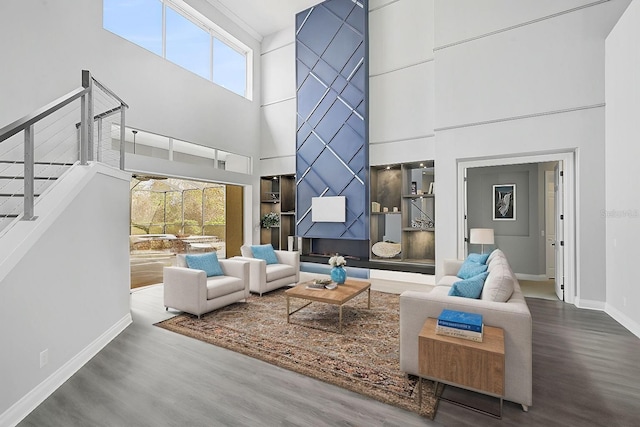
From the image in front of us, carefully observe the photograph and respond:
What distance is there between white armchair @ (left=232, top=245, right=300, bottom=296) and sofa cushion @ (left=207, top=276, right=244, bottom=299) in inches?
16.5

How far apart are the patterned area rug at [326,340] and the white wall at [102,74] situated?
11.8ft

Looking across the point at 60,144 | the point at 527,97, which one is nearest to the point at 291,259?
the point at 60,144

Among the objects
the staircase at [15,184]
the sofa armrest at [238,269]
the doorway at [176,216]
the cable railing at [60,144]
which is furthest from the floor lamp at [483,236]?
the doorway at [176,216]

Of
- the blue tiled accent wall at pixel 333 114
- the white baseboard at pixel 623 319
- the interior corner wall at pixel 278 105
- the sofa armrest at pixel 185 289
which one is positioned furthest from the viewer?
the interior corner wall at pixel 278 105

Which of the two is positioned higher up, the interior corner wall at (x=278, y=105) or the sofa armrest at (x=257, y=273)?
the interior corner wall at (x=278, y=105)

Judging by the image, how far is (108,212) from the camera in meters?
3.46

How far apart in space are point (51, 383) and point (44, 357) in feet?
0.68

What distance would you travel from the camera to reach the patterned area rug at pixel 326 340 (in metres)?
2.42

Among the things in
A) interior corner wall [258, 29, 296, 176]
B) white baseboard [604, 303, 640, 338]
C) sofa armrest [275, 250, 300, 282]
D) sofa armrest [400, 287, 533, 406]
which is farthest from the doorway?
white baseboard [604, 303, 640, 338]

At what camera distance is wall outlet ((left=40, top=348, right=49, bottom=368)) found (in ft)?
7.50

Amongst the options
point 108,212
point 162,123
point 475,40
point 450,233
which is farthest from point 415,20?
point 108,212

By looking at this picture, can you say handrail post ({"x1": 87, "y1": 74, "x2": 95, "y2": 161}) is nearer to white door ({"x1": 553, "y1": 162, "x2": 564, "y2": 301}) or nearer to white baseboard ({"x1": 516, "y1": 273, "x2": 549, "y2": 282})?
white door ({"x1": 553, "y1": 162, "x2": 564, "y2": 301})

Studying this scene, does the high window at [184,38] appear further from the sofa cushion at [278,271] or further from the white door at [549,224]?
the white door at [549,224]

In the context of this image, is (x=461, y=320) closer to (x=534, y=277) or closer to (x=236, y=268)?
(x=236, y=268)
